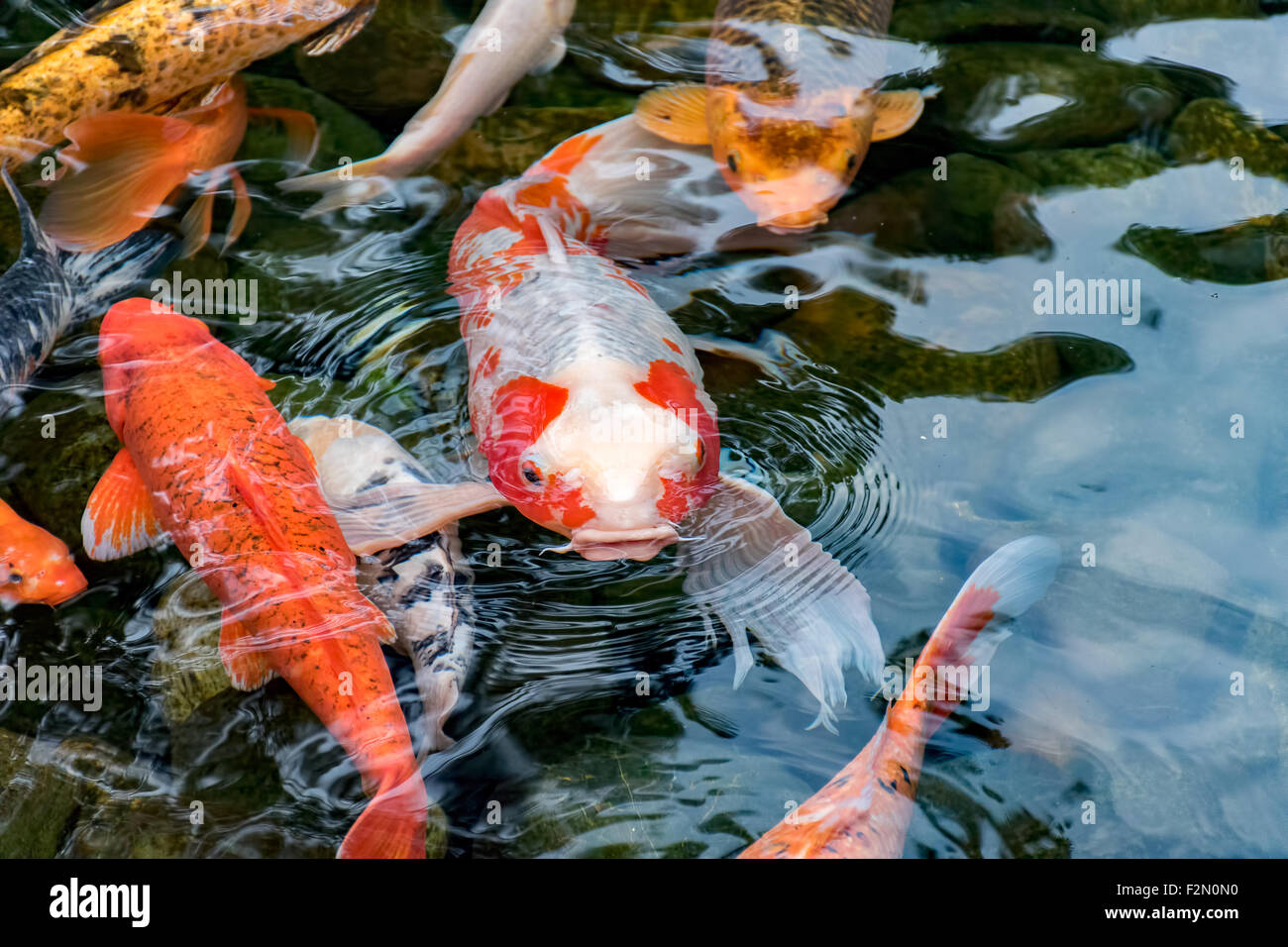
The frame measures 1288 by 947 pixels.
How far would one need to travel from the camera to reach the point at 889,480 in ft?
12.4

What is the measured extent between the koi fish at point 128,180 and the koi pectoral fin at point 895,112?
3.11 m

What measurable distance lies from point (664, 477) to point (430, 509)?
93 cm

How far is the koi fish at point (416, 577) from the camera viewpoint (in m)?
3.40

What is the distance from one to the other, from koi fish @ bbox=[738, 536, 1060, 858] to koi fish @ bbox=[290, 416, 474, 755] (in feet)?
3.81

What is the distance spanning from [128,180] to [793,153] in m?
3.16

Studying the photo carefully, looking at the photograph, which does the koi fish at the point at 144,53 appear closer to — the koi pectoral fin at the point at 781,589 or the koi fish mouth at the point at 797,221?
the koi fish mouth at the point at 797,221

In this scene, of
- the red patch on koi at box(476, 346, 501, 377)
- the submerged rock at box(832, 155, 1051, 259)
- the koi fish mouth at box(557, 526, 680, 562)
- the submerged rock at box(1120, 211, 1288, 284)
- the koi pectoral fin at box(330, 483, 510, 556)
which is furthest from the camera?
the submerged rock at box(832, 155, 1051, 259)

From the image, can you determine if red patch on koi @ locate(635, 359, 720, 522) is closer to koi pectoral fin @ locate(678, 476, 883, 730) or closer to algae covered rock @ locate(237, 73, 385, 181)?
koi pectoral fin @ locate(678, 476, 883, 730)

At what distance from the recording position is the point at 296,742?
334 centimetres

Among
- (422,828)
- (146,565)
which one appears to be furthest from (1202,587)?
(146,565)

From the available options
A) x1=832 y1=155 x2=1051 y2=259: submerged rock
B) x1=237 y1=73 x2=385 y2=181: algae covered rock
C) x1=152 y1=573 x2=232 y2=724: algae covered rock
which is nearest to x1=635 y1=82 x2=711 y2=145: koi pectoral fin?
x1=832 y1=155 x2=1051 y2=259: submerged rock

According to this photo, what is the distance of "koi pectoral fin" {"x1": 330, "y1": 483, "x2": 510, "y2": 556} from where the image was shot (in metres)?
3.57

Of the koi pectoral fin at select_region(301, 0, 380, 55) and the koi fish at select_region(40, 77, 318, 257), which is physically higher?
the koi pectoral fin at select_region(301, 0, 380, 55)
